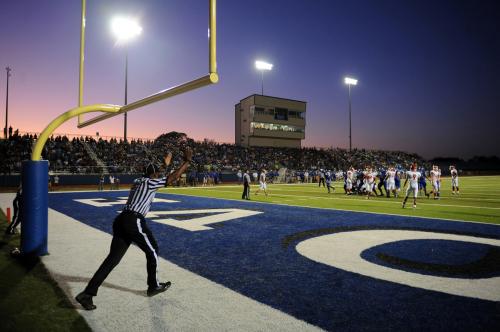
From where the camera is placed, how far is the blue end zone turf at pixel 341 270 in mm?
3514

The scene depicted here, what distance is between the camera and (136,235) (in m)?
3.96

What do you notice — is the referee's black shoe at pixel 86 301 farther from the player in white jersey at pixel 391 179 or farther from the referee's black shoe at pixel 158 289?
the player in white jersey at pixel 391 179

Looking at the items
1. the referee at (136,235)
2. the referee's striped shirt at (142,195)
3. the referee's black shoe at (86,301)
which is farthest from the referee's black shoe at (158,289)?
the referee's striped shirt at (142,195)

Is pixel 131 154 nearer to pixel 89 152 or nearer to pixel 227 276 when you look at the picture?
Result: pixel 89 152

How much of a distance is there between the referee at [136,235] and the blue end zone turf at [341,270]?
3.25 feet

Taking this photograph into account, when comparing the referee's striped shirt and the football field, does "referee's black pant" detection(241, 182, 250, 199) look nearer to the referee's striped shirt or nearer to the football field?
the football field

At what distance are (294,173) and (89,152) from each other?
74.2 ft

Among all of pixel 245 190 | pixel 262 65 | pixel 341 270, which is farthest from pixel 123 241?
pixel 262 65

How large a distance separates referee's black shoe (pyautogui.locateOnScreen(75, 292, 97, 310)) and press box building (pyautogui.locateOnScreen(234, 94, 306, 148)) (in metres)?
55.7

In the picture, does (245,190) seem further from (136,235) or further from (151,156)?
(151,156)

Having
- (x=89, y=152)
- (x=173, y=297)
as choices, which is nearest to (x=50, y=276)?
(x=173, y=297)

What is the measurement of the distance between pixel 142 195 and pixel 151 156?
3489cm

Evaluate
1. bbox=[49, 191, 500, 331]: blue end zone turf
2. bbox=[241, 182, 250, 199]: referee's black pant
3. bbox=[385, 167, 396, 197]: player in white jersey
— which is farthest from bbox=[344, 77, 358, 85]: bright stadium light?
bbox=[49, 191, 500, 331]: blue end zone turf

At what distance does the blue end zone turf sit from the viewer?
11.5ft
